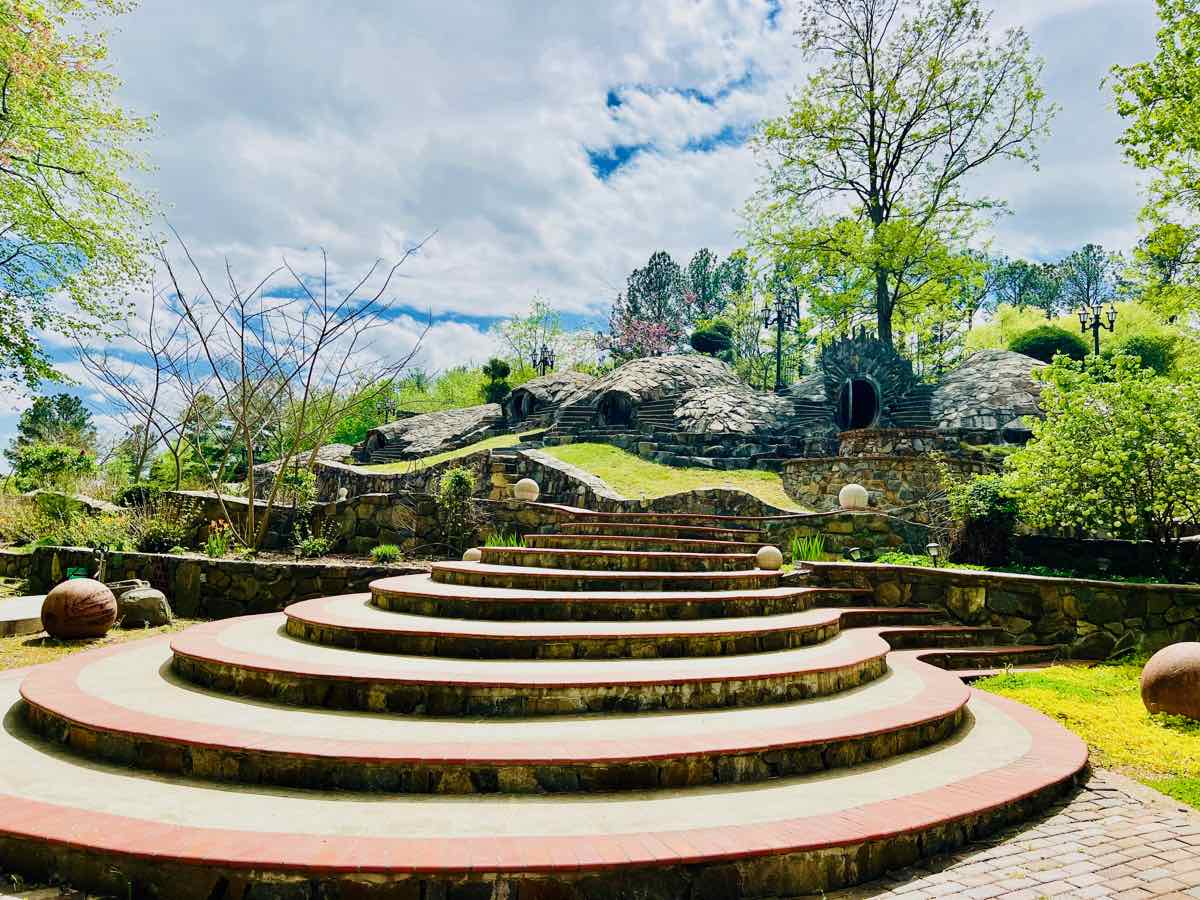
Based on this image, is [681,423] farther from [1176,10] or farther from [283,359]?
[1176,10]

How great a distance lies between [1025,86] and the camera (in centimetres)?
2280

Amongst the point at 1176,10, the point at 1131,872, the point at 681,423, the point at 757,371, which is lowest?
the point at 1131,872

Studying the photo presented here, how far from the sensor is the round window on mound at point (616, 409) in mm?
22203

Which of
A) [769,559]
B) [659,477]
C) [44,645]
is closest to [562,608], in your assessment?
[769,559]

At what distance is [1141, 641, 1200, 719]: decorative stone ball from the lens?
16.7 ft

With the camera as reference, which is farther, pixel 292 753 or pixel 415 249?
pixel 415 249

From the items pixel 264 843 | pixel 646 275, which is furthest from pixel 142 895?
pixel 646 275

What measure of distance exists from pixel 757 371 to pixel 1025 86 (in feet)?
70.2

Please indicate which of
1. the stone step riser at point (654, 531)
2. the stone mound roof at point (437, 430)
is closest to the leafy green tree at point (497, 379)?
the stone mound roof at point (437, 430)

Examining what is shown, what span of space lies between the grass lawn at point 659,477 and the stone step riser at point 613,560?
7015 mm

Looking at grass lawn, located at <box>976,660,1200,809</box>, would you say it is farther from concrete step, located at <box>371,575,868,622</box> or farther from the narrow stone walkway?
concrete step, located at <box>371,575,868,622</box>

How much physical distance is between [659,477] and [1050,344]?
18.0 metres

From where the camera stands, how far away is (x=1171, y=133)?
48.1 ft

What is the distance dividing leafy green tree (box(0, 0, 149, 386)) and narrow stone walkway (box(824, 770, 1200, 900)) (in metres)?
19.3
